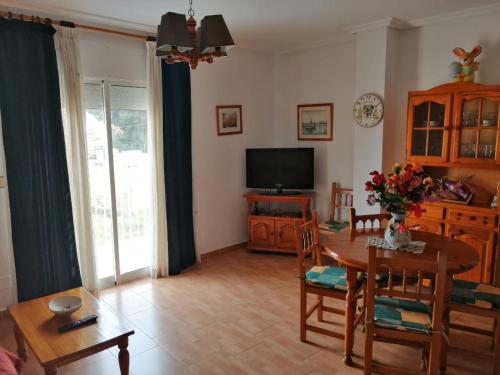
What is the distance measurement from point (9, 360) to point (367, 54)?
4.09 m

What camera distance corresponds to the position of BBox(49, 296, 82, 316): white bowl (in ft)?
8.13

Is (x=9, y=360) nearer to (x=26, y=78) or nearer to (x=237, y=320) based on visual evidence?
(x=237, y=320)

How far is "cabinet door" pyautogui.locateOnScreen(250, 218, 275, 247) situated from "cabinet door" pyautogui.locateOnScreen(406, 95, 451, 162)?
1.95 meters

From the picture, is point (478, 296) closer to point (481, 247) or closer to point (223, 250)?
point (481, 247)

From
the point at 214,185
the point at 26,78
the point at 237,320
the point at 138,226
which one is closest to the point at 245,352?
the point at 237,320

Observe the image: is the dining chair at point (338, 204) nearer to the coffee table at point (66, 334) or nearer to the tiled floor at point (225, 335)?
the tiled floor at point (225, 335)

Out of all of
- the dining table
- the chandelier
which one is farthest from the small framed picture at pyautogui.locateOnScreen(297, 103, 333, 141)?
the chandelier

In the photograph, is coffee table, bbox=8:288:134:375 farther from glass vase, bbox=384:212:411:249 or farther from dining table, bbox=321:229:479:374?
glass vase, bbox=384:212:411:249

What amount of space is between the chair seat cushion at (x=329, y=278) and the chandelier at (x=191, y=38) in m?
1.73

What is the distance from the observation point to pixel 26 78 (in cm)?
333

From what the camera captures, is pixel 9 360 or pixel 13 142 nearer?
pixel 9 360

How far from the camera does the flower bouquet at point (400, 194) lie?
263cm

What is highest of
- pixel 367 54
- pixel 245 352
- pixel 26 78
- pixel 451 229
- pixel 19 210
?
pixel 367 54

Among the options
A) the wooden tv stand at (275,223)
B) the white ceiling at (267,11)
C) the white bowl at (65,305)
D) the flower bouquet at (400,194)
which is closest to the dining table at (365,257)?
the flower bouquet at (400,194)
